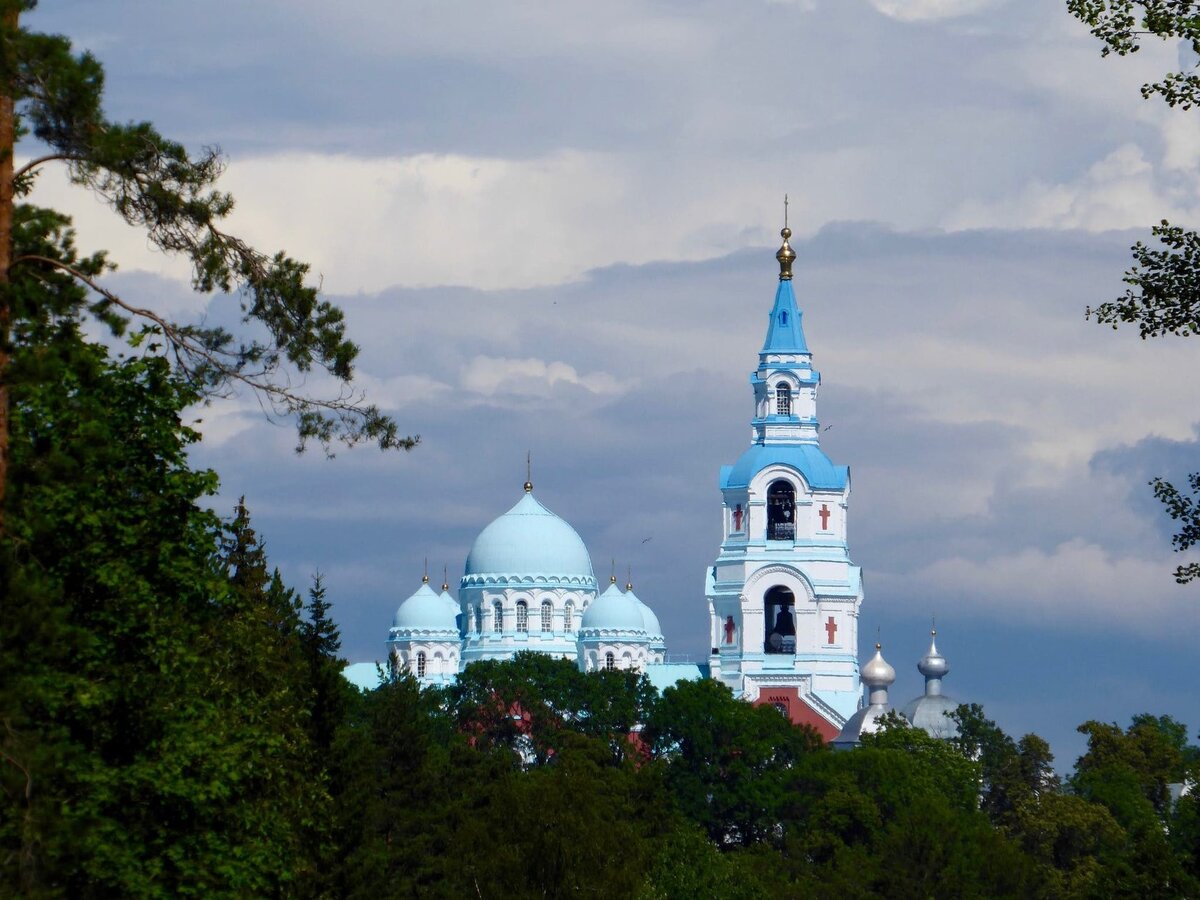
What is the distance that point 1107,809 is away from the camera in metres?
88.3

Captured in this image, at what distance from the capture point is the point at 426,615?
130 metres

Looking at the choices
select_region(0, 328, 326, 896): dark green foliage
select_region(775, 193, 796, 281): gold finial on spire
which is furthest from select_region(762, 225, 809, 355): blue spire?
select_region(0, 328, 326, 896): dark green foliage

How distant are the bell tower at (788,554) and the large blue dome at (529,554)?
39.7 ft

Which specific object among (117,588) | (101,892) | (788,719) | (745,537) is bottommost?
(101,892)

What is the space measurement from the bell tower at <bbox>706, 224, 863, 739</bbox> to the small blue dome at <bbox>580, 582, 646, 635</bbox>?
826cm

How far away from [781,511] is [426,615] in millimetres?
20145

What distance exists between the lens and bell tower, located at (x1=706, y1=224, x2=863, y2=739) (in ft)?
379

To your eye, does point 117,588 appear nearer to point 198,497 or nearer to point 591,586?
point 198,497

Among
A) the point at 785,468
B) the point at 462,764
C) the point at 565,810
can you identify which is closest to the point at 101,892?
the point at 565,810

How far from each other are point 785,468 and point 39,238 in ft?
291

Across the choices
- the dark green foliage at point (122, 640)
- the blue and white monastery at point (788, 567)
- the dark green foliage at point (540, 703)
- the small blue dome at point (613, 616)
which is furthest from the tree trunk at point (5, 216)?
the small blue dome at point (613, 616)

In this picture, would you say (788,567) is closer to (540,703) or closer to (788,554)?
(788,554)

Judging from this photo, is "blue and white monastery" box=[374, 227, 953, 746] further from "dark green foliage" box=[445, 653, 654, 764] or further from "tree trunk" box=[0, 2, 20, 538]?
"tree trunk" box=[0, 2, 20, 538]

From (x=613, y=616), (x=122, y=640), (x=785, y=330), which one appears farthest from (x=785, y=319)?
(x=122, y=640)
